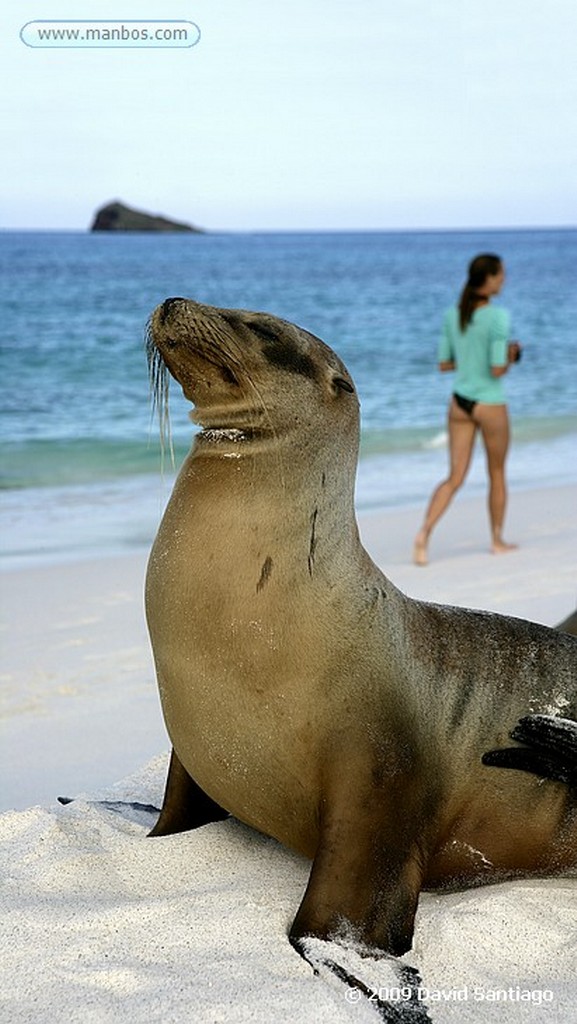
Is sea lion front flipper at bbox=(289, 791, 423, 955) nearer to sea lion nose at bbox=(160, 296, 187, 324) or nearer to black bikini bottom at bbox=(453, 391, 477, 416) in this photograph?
sea lion nose at bbox=(160, 296, 187, 324)

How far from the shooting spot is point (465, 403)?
9.24 metres

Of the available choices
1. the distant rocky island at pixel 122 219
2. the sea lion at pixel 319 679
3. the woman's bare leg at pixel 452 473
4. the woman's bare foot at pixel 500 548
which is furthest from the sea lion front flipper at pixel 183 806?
the distant rocky island at pixel 122 219

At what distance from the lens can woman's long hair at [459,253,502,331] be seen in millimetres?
8867

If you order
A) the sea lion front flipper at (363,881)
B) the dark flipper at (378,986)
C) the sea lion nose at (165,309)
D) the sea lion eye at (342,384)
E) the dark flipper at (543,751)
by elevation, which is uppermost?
the sea lion nose at (165,309)

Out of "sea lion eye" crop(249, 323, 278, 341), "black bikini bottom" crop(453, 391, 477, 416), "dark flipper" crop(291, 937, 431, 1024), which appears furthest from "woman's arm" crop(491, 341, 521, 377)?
"dark flipper" crop(291, 937, 431, 1024)

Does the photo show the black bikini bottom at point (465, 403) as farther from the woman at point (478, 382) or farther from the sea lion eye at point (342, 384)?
the sea lion eye at point (342, 384)

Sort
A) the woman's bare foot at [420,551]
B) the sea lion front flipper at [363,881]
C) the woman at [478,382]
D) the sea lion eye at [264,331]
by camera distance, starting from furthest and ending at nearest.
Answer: the woman at [478,382]
the woman's bare foot at [420,551]
the sea lion eye at [264,331]
the sea lion front flipper at [363,881]

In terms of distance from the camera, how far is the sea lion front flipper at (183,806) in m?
3.92

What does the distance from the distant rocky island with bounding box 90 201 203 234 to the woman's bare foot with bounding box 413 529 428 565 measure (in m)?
85.0

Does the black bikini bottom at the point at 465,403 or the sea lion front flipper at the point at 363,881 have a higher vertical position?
the black bikini bottom at the point at 465,403

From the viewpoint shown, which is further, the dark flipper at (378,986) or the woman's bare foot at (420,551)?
the woman's bare foot at (420,551)

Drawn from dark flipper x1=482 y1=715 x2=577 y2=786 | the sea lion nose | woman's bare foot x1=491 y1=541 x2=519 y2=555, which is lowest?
woman's bare foot x1=491 y1=541 x2=519 y2=555

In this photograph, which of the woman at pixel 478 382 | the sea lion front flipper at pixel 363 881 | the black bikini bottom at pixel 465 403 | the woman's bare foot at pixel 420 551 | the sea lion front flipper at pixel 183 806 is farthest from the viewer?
the black bikini bottom at pixel 465 403

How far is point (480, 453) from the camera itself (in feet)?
49.4
